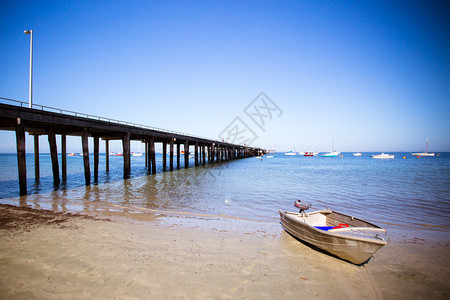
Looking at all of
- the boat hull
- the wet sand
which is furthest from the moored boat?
the wet sand

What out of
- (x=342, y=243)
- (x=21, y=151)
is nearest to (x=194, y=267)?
(x=342, y=243)

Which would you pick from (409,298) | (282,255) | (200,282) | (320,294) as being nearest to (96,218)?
(200,282)

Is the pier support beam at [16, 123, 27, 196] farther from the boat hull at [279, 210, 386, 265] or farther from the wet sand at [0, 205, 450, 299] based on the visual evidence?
the boat hull at [279, 210, 386, 265]

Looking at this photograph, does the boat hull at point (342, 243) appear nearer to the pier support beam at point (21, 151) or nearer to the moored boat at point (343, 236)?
the moored boat at point (343, 236)

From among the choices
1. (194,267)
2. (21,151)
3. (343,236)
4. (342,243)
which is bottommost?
(194,267)

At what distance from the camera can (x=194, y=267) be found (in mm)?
5148

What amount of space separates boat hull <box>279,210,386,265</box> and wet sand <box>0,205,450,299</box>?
0.95 feet

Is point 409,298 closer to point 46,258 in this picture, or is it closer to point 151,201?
point 46,258

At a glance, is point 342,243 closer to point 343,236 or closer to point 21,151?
point 343,236

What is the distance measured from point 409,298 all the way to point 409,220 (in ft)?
24.8

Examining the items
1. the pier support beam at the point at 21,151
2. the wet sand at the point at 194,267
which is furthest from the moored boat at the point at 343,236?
the pier support beam at the point at 21,151

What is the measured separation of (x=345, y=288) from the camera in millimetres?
4594

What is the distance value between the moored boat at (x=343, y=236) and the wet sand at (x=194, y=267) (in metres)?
0.33

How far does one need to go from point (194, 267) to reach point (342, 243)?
3.85 metres
